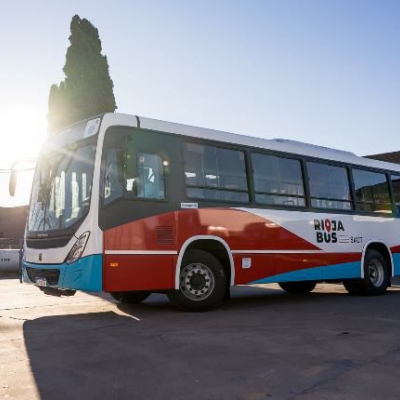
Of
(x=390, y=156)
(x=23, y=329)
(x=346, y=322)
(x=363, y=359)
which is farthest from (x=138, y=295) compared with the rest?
(x=390, y=156)

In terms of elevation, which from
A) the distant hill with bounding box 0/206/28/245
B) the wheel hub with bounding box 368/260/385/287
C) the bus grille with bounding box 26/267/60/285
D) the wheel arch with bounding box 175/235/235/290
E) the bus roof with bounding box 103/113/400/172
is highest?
the distant hill with bounding box 0/206/28/245

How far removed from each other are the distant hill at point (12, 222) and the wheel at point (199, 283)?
44036 mm

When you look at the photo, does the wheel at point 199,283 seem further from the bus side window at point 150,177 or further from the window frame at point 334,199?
the window frame at point 334,199

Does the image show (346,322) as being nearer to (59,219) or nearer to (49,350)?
(49,350)

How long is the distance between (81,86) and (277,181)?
23.2 metres

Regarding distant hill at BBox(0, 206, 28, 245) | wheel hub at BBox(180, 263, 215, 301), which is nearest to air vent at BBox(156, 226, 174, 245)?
wheel hub at BBox(180, 263, 215, 301)

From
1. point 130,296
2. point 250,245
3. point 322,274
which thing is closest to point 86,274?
point 130,296

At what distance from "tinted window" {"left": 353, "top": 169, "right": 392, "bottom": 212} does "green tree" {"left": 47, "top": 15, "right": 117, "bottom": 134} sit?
67.1 feet

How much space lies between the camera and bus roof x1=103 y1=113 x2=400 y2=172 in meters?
8.21

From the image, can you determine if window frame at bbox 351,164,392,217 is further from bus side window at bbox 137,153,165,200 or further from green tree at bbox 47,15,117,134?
green tree at bbox 47,15,117,134

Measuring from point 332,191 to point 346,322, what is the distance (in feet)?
15.0

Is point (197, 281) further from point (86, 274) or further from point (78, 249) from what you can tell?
point (78, 249)

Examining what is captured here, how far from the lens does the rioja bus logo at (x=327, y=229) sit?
10.8 meters

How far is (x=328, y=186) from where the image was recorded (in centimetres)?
1130
